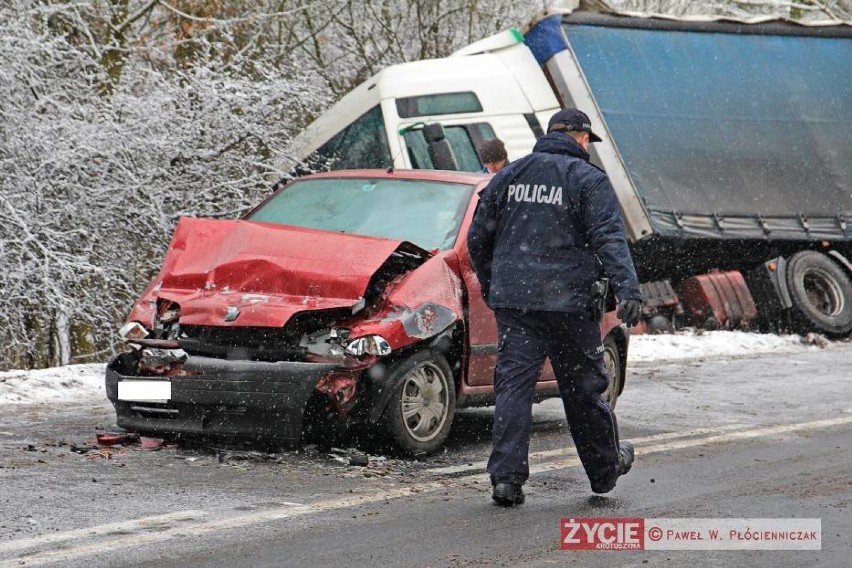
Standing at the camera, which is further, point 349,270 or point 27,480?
point 349,270

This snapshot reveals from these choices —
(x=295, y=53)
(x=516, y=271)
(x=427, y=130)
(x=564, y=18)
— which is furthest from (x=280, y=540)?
(x=295, y=53)

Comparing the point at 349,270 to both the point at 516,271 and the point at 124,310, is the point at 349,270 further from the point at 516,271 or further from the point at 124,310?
the point at 124,310

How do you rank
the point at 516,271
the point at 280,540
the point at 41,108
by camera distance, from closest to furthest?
the point at 280,540, the point at 516,271, the point at 41,108

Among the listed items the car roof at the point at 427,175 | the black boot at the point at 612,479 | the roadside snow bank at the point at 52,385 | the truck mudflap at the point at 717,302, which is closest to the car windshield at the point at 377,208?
the car roof at the point at 427,175

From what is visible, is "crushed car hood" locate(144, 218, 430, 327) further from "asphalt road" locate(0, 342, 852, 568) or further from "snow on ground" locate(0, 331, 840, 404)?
"snow on ground" locate(0, 331, 840, 404)

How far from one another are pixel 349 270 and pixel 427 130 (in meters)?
7.07

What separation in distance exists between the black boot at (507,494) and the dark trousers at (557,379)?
0.08 feet

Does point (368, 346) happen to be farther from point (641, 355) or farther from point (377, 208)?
point (641, 355)

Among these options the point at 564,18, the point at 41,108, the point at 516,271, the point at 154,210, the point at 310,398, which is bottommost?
the point at 310,398

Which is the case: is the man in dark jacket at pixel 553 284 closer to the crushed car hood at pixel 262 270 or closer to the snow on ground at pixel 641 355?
the crushed car hood at pixel 262 270

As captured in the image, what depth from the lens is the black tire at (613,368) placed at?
827cm

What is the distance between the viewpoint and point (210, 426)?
658 cm

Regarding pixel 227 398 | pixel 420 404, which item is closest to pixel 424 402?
pixel 420 404

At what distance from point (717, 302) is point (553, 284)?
1069 cm
